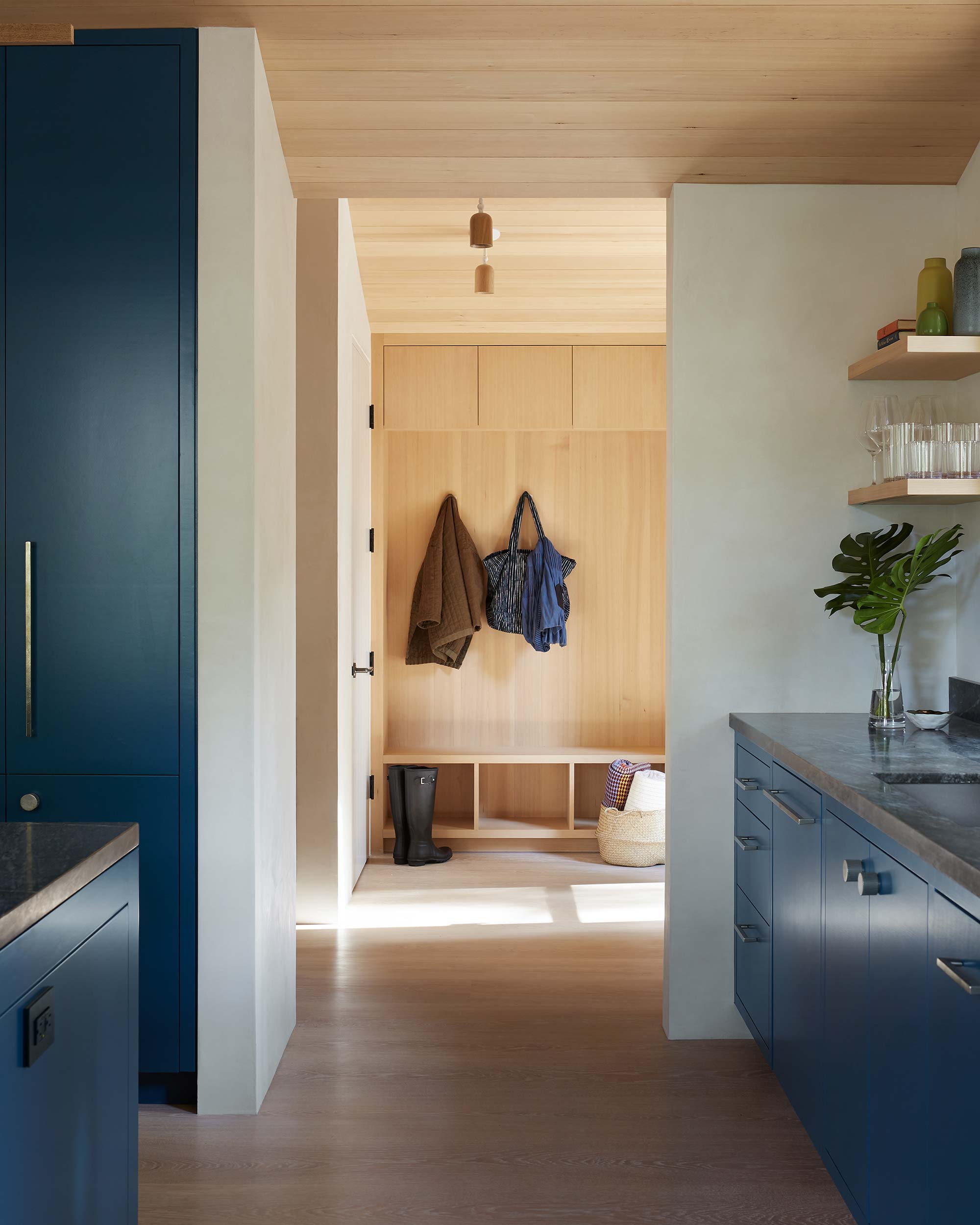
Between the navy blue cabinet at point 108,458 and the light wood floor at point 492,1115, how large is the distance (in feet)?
1.22

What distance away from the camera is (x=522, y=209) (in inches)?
148

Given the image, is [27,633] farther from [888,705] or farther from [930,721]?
[930,721]

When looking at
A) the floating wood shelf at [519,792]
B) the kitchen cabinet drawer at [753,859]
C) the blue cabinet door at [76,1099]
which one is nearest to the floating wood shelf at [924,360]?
the kitchen cabinet drawer at [753,859]

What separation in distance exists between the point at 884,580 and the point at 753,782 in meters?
0.60

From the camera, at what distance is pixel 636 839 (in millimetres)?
4457

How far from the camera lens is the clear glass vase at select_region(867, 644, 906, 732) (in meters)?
2.42

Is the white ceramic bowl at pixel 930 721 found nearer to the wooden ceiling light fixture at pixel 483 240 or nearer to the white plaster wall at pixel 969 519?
the white plaster wall at pixel 969 519

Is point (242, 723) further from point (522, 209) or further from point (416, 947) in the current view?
point (522, 209)

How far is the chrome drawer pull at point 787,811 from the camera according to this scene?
1.99 m

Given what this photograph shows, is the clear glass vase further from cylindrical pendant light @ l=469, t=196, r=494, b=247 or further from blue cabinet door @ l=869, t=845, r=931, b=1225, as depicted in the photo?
cylindrical pendant light @ l=469, t=196, r=494, b=247

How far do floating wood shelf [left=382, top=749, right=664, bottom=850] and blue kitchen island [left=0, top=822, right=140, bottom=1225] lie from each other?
10.8ft

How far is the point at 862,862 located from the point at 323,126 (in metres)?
2.19

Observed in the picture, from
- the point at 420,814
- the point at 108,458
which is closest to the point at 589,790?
the point at 420,814

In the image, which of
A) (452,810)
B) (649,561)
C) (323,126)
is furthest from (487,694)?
(323,126)
